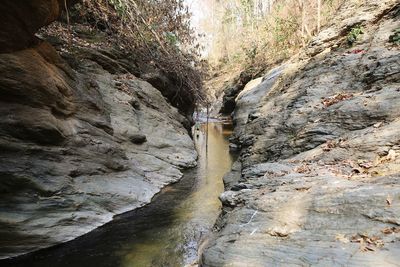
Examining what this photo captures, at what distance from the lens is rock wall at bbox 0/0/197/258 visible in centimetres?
640

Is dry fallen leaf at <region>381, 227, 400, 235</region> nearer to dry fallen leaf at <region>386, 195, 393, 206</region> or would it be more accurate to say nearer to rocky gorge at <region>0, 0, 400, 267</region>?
rocky gorge at <region>0, 0, 400, 267</region>

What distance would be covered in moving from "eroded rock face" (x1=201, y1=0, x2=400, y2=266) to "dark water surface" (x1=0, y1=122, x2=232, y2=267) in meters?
1.43

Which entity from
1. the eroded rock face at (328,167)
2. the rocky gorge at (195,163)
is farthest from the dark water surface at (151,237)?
the eroded rock face at (328,167)

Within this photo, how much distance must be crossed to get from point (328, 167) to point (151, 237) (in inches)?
138

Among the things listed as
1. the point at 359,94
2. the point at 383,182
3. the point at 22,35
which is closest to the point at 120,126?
the point at 22,35

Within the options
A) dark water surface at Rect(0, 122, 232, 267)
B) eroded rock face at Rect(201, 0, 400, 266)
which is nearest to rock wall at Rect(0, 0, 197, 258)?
dark water surface at Rect(0, 122, 232, 267)

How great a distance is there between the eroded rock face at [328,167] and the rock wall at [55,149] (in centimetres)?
311

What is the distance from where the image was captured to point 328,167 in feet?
18.7

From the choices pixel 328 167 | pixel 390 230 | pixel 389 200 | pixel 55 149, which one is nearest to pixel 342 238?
pixel 390 230

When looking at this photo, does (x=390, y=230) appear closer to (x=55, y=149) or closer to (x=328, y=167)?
(x=328, y=167)

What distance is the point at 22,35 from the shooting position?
7.01m

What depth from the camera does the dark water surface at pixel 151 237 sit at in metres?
5.97

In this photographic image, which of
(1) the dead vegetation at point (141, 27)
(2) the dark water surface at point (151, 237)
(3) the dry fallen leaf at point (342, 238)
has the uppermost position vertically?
(1) the dead vegetation at point (141, 27)

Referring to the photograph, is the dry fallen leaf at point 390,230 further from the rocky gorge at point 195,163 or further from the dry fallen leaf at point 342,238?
the dry fallen leaf at point 342,238
